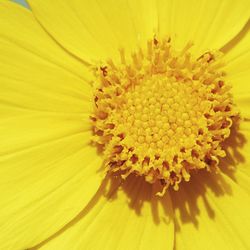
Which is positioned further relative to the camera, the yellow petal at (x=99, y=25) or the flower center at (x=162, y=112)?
the yellow petal at (x=99, y=25)

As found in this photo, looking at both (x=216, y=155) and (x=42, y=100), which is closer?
(x=216, y=155)

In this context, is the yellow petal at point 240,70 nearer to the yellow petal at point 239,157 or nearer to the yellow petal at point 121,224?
the yellow petal at point 239,157

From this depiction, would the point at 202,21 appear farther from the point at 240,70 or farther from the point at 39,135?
the point at 39,135

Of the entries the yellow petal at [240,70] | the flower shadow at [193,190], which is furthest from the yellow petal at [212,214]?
the yellow petal at [240,70]

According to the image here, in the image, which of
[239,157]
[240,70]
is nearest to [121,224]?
[239,157]

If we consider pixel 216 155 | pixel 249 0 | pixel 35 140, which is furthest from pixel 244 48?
pixel 35 140

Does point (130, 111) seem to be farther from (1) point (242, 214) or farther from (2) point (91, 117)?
(1) point (242, 214)

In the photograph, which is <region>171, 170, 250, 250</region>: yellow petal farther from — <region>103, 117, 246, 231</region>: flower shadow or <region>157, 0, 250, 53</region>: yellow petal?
<region>157, 0, 250, 53</region>: yellow petal
